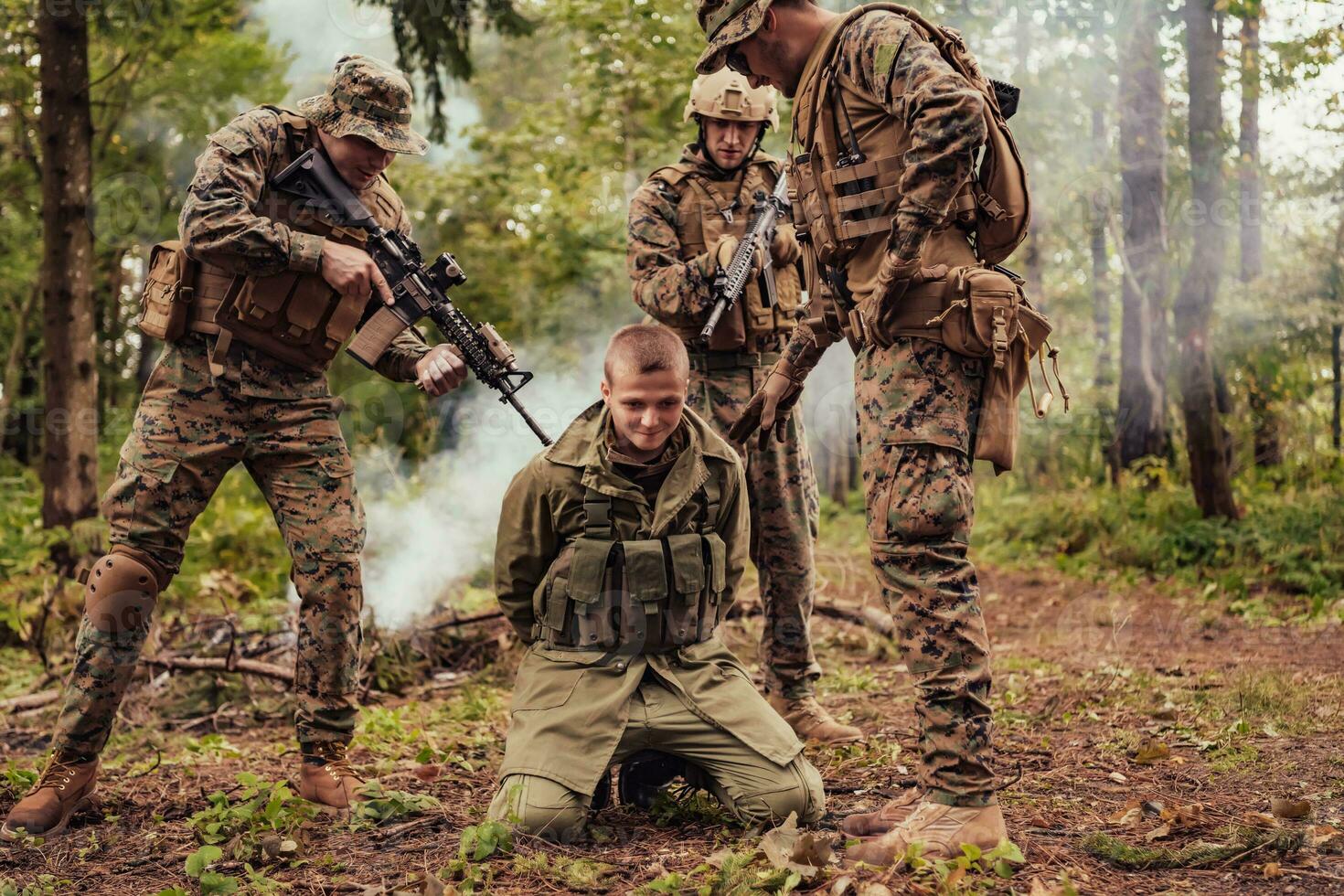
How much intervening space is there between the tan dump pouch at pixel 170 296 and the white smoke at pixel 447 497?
102 inches

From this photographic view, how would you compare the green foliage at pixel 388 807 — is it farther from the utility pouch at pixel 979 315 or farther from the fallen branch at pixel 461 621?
the fallen branch at pixel 461 621

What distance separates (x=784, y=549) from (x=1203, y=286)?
646 cm

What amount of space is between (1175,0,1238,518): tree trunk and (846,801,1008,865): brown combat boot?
7044 mm

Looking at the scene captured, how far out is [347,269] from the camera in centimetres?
393

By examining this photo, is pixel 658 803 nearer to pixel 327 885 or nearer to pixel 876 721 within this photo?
pixel 327 885

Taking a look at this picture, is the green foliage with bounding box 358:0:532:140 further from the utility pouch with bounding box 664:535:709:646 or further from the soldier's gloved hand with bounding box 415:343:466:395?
the utility pouch with bounding box 664:535:709:646

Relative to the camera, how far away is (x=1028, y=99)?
17125 mm

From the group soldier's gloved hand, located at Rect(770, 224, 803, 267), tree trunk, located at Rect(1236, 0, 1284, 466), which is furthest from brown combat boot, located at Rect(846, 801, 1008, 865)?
tree trunk, located at Rect(1236, 0, 1284, 466)

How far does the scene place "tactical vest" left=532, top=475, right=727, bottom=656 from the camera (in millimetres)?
3592

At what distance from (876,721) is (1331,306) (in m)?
8.11

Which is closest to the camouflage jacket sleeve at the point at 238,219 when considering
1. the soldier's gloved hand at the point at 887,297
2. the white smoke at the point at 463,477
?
the soldier's gloved hand at the point at 887,297

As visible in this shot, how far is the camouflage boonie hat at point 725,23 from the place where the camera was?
3278 mm

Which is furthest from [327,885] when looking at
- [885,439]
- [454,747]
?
[885,439]

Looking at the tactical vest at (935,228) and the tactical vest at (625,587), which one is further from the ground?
the tactical vest at (935,228)
